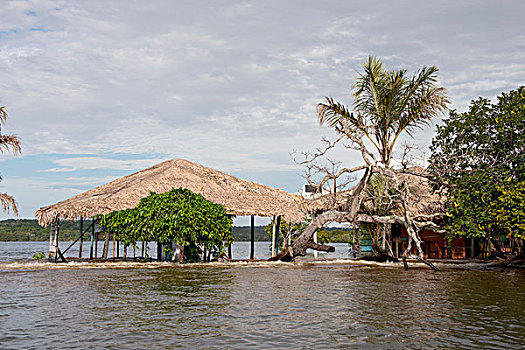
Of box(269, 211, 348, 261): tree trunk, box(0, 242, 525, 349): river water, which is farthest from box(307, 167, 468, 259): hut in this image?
box(0, 242, 525, 349): river water

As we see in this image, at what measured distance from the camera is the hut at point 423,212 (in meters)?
19.6

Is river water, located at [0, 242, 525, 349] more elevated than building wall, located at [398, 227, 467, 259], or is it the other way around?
building wall, located at [398, 227, 467, 259]

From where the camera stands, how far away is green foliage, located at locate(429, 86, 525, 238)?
561 inches

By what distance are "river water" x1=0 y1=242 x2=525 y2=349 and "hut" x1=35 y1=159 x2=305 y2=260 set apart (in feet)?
9.47

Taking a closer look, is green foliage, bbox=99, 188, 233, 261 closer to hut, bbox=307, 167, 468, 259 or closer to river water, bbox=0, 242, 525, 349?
river water, bbox=0, 242, 525, 349

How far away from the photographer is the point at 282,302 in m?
8.45

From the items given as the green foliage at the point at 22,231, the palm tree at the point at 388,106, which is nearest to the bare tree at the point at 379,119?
the palm tree at the point at 388,106

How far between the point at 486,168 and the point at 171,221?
9809mm

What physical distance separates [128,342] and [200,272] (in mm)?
8201

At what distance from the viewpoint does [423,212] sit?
1994cm

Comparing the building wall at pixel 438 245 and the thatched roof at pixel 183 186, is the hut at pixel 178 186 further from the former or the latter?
the building wall at pixel 438 245

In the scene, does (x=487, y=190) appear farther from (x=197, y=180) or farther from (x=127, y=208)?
(x=127, y=208)

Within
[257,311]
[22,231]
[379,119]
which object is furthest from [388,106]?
[22,231]

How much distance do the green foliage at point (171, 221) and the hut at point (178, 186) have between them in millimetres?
578
